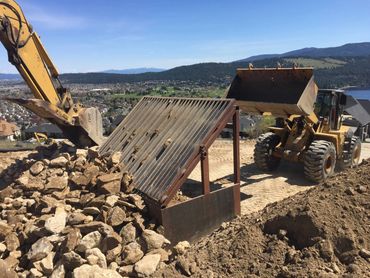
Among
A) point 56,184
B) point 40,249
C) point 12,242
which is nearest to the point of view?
point 40,249

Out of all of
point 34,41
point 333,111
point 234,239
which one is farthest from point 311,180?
point 34,41

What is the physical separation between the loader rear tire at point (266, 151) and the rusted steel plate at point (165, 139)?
3.46 m

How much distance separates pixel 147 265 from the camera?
5.12 m

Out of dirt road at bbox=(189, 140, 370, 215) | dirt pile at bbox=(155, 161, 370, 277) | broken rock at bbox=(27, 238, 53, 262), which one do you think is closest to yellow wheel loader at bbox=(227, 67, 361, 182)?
dirt road at bbox=(189, 140, 370, 215)

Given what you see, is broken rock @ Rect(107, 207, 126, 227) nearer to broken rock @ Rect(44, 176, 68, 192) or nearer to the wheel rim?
broken rock @ Rect(44, 176, 68, 192)

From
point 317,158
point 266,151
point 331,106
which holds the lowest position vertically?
point 266,151

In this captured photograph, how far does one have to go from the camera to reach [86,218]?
608 centimetres

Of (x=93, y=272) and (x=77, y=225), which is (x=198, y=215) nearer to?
(x=77, y=225)

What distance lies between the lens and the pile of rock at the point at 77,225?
17.1 feet

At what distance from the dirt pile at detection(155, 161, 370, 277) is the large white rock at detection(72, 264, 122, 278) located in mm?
551

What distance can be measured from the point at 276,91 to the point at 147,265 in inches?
252

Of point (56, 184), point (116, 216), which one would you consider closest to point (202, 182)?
point (116, 216)

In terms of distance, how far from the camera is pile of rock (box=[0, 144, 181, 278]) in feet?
17.1

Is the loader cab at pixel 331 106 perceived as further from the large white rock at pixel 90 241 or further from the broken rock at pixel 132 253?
the large white rock at pixel 90 241
